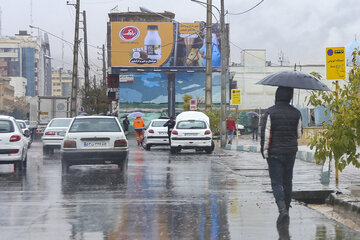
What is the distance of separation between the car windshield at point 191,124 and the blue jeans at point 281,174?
19.4 m

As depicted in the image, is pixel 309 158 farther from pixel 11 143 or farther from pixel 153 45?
pixel 153 45

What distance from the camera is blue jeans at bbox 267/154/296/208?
27.7ft

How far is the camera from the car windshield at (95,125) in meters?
17.4

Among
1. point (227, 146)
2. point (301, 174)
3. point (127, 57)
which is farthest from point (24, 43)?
point (301, 174)

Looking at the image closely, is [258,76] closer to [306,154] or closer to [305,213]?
[306,154]

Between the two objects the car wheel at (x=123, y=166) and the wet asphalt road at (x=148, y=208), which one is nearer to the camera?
the wet asphalt road at (x=148, y=208)

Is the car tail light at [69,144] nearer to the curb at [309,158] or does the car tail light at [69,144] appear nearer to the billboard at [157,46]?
the curb at [309,158]

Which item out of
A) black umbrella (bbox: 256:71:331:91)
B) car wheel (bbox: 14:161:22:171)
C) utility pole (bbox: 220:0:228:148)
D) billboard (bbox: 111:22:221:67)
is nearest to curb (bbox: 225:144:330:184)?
utility pole (bbox: 220:0:228:148)

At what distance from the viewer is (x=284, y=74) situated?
893cm

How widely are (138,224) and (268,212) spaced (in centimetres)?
211

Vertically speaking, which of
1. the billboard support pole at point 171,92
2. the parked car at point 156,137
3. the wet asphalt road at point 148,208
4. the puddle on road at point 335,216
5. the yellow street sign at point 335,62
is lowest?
the puddle on road at point 335,216

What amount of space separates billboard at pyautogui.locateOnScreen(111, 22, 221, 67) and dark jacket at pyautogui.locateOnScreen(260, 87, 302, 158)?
5565 cm

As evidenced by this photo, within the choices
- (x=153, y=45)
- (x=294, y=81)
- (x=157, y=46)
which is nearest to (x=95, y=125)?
(x=294, y=81)

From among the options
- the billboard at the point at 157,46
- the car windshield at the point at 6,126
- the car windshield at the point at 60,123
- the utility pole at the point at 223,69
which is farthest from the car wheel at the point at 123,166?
the billboard at the point at 157,46
